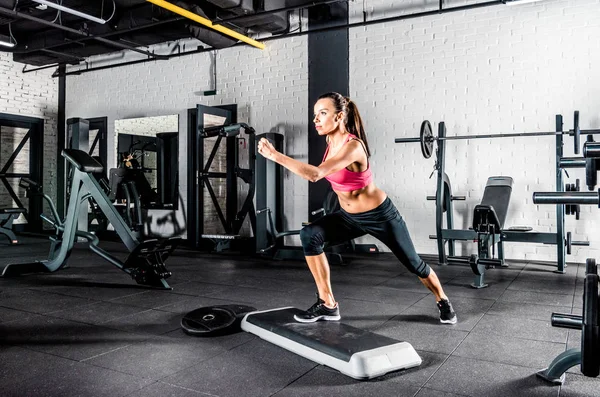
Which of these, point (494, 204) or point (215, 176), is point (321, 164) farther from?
point (215, 176)

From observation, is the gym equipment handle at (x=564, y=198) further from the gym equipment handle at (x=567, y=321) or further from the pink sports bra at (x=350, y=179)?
the pink sports bra at (x=350, y=179)

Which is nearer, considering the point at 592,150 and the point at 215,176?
the point at 592,150

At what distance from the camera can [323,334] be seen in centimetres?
250

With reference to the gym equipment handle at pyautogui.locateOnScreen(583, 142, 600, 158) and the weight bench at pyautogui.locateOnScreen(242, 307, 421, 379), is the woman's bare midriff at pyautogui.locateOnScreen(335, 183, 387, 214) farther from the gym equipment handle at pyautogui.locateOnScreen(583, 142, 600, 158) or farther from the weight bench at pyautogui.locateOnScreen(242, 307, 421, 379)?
the gym equipment handle at pyautogui.locateOnScreen(583, 142, 600, 158)

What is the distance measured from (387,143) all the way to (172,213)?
3880 millimetres

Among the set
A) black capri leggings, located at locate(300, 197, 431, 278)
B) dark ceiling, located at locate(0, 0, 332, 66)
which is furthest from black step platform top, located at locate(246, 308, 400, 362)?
dark ceiling, located at locate(0, 0, 332, 66)

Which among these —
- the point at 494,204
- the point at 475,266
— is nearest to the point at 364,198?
the point at 475,266

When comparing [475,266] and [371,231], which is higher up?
[371,231]

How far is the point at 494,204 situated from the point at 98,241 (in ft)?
13.1

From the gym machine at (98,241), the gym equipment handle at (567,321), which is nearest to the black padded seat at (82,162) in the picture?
the gym machine at (98,241)

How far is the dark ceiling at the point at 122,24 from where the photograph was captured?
6.13 metres

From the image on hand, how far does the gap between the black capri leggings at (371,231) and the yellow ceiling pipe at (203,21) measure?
3800mm

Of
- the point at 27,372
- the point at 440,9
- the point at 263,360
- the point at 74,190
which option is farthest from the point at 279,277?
the point at 440,9

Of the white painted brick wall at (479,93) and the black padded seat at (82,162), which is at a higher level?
the white painted brick wall at (479,93)
